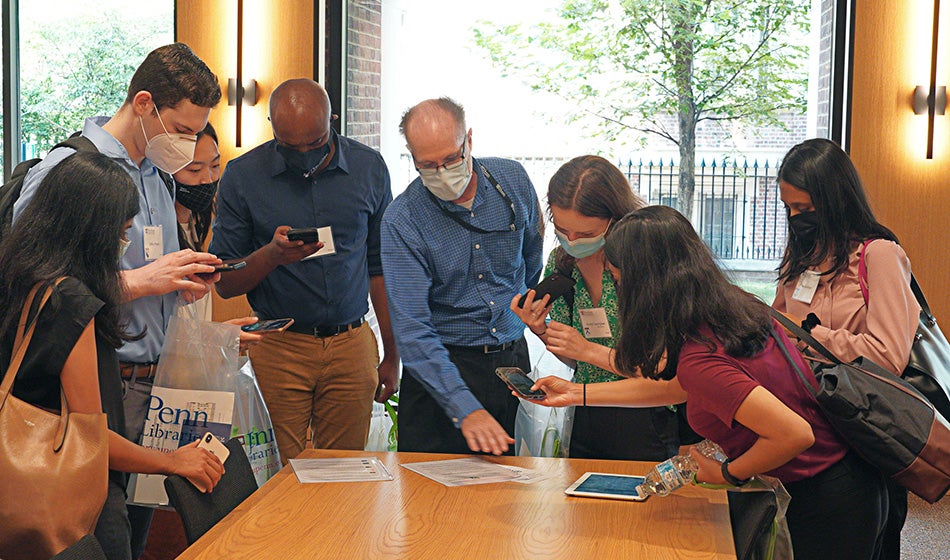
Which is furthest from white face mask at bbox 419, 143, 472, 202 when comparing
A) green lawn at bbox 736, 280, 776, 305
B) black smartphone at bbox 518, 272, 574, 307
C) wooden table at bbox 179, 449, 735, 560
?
green lawn at bbox 736, 280, 776, 305

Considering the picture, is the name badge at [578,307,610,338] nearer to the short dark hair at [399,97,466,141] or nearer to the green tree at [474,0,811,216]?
the short dark hair at [399,97,466,141]

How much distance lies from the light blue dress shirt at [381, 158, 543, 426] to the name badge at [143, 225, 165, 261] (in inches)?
26.8

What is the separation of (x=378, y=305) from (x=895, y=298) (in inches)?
73.9

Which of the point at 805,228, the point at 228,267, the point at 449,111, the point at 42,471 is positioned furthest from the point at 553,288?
the point at 42,471

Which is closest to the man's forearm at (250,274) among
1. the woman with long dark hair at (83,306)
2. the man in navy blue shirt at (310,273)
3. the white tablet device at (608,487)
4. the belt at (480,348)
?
the man in navy blue shirt at (310,273)

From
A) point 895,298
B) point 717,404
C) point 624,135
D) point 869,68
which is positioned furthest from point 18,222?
point 869,68

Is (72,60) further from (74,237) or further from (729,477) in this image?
(729,477)

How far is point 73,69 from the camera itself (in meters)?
5.73

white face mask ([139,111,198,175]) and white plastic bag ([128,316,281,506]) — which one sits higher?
white face mask ([139,111,198,175])

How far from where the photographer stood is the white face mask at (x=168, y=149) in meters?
2.84

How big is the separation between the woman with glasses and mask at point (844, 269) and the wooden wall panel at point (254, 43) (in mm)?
2875

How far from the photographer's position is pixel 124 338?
2.38 metres

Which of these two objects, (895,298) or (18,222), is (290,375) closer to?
(18,222)

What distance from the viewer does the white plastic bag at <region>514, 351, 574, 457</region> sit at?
317 cm
